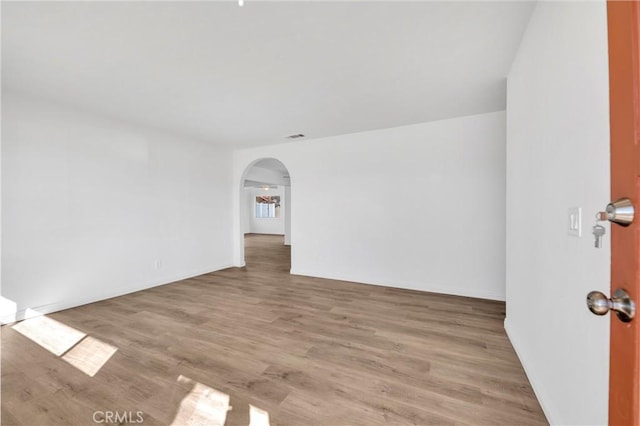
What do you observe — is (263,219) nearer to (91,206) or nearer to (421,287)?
(91,206)

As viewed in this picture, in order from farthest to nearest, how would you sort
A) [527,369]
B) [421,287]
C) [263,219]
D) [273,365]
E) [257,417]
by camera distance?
[263,219] < [421,287] < [273,365] < [527,369] < [257,417]

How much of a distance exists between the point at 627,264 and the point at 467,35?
76.6 inches

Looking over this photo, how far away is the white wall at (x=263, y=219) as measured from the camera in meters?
12.4

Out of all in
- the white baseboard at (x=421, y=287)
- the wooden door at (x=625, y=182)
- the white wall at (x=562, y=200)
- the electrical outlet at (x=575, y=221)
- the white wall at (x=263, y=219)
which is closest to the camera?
the wooden door at (x=625, y=182)

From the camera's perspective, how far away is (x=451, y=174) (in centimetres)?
366

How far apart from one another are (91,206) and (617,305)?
4.63 m

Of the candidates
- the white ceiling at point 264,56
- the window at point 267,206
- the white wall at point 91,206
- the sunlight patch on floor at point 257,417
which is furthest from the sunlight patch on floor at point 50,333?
the window at point 267,206

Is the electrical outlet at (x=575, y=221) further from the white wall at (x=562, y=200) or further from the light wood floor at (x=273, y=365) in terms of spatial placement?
the light wood floor at (x=273, y=365)

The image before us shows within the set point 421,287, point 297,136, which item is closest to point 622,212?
point 421,287

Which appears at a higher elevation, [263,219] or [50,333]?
[263,219]

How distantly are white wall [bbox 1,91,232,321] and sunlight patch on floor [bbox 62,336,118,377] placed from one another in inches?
51.0

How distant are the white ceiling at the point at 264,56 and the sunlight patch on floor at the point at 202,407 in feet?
8.08

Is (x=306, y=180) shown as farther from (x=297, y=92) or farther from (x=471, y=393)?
(x=471, y=393)

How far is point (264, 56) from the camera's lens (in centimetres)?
211
